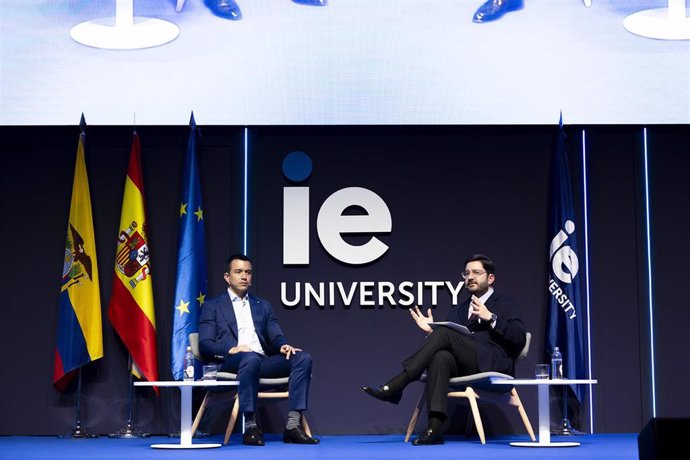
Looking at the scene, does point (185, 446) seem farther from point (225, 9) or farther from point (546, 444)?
point (225, 9)

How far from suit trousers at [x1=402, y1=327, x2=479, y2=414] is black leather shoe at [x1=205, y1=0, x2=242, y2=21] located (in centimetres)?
259

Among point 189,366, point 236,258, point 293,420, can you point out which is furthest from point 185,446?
point 236,258

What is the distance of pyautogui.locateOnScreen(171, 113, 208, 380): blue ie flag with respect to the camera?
648 cm

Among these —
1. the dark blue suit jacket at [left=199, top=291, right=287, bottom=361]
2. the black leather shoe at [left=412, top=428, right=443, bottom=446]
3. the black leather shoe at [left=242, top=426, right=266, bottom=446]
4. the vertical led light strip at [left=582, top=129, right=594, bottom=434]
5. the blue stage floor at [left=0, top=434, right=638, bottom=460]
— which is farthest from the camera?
the vertical led light strip at [left=582, top=129, right=594, bottom=434]

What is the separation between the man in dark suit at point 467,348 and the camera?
5.43 metres

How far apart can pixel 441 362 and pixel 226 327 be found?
4.60ft

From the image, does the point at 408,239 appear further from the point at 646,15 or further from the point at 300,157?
the point at 646,15

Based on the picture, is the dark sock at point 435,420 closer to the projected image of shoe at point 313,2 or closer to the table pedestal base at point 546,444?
the table pedestal base at point 546,444

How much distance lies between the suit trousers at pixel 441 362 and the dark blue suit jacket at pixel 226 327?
0.98 m

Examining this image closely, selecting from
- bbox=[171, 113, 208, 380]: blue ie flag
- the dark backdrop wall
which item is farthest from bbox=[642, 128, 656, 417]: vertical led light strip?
bbox=[171, 113, 208, 380]: blue ie flag

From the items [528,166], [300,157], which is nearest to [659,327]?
[528,166]

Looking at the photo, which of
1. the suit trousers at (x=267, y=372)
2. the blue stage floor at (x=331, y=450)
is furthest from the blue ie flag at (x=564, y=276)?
the suit trousers at (x=267, y=372)

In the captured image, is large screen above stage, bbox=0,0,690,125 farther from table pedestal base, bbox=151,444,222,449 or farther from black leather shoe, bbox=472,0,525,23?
table pedestal base, bbox=151,444,222,449

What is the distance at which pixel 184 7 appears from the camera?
6.76 m
